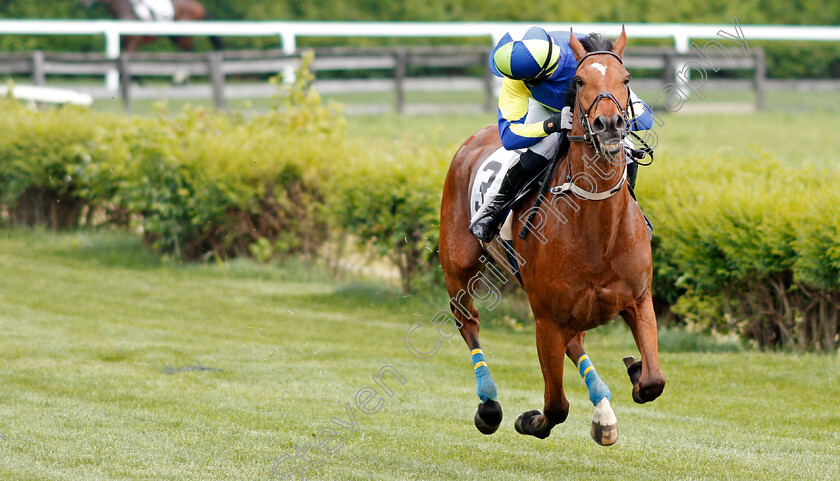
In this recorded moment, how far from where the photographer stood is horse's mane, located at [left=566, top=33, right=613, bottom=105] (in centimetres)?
472

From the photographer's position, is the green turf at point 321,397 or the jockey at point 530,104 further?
the green turf at point 321,397

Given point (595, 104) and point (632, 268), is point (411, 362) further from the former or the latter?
point (595, 104)

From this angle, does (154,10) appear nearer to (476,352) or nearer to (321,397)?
(321,397)

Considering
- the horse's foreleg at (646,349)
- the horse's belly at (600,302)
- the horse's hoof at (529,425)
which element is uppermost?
the horse's belly at (600,302)

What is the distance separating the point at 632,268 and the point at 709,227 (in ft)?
11.9

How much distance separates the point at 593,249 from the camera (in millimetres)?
4777

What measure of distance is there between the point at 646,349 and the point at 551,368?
1.59 ft

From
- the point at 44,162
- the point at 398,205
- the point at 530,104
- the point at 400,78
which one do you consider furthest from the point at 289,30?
the point at 530,104

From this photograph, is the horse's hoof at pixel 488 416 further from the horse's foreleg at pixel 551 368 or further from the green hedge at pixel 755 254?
the green hedge at pixel 755 254

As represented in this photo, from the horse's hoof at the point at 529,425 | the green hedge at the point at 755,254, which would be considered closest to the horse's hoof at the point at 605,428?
the horse's hoof at the point at 529,425

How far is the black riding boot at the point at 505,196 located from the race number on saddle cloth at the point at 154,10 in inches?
788

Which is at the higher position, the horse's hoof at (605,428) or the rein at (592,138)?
the rein at (592,138)

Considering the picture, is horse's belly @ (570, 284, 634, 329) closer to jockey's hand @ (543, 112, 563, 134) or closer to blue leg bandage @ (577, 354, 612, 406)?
blue leg bandage @ (577, 354, 612, 406)

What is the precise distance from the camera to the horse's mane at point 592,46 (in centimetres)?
472
